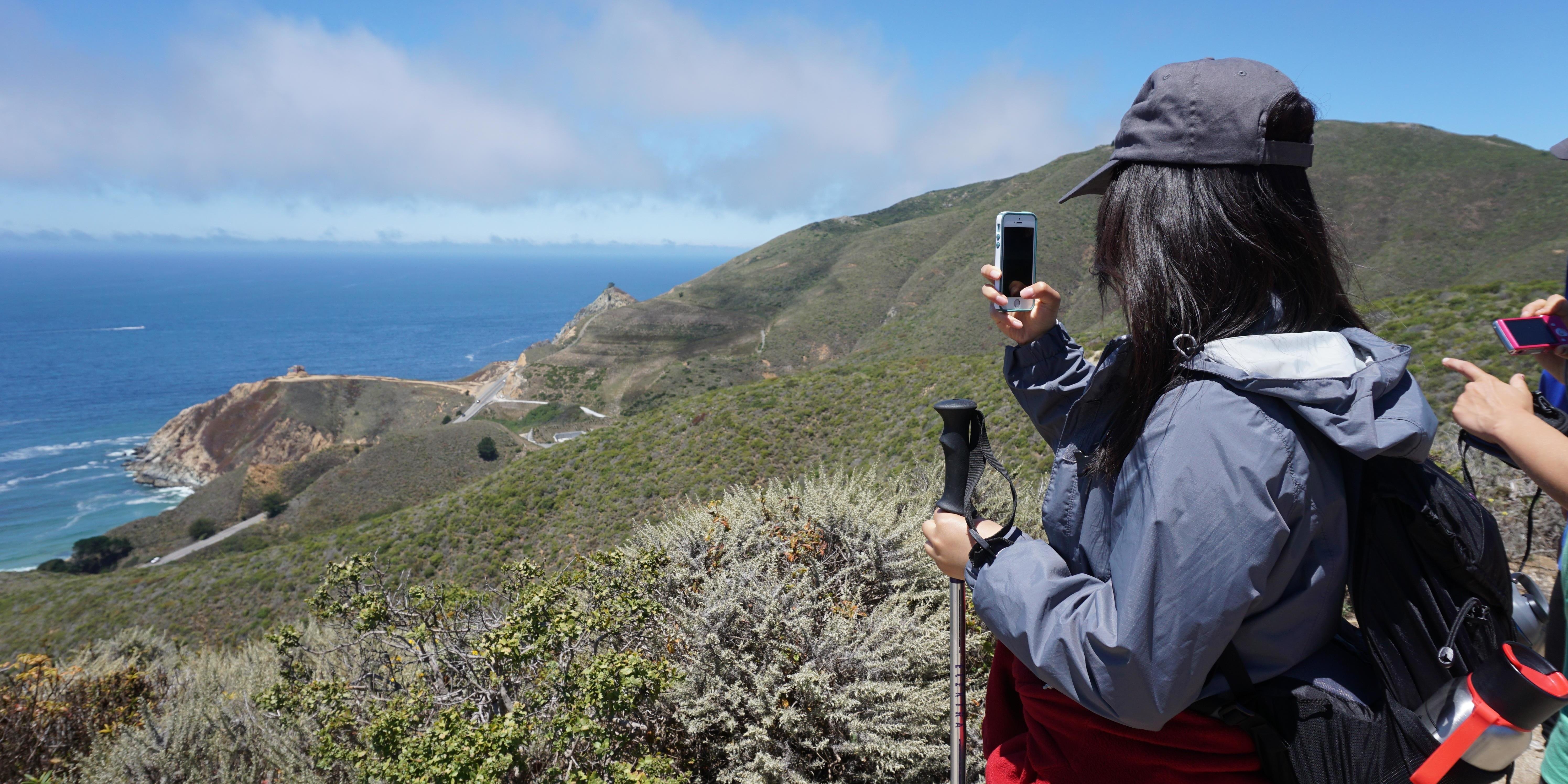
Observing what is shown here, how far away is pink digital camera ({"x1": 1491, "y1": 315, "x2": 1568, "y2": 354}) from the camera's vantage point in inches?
79.9

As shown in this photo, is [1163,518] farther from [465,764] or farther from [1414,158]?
[1414,158]

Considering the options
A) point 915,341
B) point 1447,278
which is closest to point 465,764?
point 915,341

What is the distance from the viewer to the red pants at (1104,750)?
1237mm

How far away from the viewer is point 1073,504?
53.1 inches

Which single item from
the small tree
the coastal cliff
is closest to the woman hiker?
the small tree

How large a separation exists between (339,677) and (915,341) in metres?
38.9

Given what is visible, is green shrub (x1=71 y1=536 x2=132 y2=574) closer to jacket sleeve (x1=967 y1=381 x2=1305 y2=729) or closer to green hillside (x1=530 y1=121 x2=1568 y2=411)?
green hillside (x1=530 y1=121 x2=1568 y2=411)

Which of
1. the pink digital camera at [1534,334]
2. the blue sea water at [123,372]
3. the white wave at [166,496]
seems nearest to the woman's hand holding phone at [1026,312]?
the pink digital camera at [1534,334]

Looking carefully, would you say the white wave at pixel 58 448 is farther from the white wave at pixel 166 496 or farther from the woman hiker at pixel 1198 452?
the woman hiker at pixel 1198 452

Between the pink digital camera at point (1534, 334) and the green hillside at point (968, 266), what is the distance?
2265cm

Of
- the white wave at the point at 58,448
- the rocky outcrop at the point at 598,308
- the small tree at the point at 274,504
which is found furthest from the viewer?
the rocky outcrop at the point at 598,308

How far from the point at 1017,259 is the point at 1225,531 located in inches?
31.5

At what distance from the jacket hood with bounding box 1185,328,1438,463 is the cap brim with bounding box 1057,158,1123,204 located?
395 millimetres

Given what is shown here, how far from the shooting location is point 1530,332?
6.78 feet
